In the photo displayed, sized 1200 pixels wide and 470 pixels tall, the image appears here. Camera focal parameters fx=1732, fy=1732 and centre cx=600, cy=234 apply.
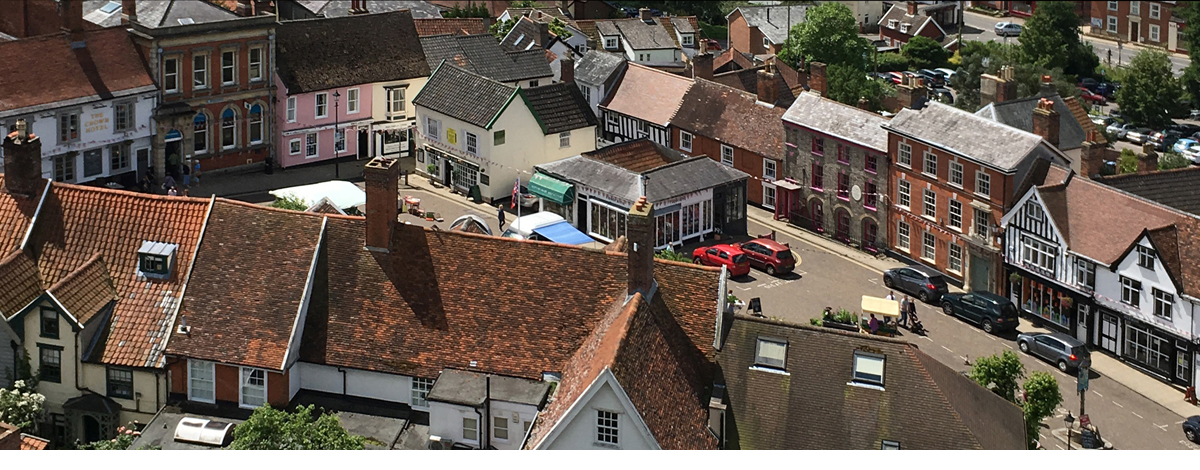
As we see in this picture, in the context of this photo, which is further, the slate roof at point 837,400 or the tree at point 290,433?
the slate roof at point 837,400

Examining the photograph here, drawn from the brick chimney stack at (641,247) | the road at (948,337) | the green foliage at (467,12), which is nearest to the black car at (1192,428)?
the road at (948,337)

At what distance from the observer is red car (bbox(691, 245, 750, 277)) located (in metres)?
85.6

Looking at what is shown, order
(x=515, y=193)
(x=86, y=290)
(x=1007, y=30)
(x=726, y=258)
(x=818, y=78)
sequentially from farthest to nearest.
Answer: (x=1007, y=30)
(x=818, y=78)
(x=515, y=193)
(x=726, y=258)
(x=86, y=290)

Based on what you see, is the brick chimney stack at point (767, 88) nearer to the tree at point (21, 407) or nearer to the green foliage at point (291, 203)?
the green foliage at point (291, 203)

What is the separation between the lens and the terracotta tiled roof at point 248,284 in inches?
2267

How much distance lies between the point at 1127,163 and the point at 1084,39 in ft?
201

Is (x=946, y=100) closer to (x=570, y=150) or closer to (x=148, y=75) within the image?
(x=570, y=150)

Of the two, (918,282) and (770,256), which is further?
(770,256)

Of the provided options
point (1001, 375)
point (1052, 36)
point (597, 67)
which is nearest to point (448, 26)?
point (597, 67)

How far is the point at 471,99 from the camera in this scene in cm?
9650

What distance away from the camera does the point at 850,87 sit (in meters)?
110

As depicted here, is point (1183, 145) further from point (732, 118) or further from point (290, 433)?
point (290, 433)

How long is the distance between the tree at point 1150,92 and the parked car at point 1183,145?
13.5ft

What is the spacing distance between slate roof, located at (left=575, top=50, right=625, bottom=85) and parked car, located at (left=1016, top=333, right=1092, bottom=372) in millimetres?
35626
